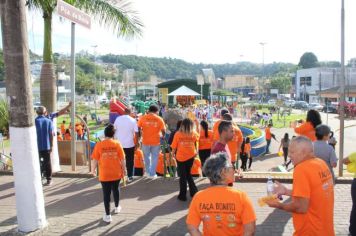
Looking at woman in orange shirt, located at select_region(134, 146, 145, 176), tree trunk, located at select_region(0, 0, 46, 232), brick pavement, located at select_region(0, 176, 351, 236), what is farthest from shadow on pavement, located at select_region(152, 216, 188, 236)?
woman in orange shirt, located at select_region(134, 146, 145, 176)

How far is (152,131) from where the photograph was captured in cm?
845

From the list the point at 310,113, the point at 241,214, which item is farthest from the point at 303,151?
the point at 310,113

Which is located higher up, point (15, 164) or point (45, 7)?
point (45, 7)

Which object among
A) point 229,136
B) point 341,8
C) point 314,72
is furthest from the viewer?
point 314,72

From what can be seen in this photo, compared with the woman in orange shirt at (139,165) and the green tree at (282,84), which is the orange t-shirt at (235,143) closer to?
the woman in orange shirt at (139,165)

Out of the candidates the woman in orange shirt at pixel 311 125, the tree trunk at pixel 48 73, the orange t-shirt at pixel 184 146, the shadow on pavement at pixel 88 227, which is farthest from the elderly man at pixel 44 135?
the woman in orange shirt at pixel 311 125

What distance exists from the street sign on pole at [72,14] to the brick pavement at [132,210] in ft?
10.8

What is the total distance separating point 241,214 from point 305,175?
69cm

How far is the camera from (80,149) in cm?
1116

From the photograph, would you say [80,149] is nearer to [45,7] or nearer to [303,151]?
[45,7]

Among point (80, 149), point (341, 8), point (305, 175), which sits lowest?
point (80, 149)

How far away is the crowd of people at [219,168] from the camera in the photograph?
10.2ft

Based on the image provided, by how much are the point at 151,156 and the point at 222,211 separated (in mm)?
5730

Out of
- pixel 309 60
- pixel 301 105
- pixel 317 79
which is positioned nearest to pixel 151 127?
pixel 301 105
